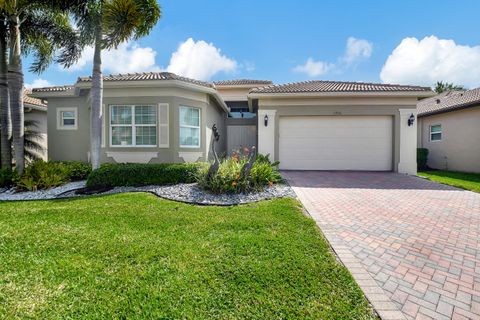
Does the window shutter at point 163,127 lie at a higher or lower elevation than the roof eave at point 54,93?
lower

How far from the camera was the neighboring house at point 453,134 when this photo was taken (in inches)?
494

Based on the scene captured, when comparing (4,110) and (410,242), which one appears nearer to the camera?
(410,242)

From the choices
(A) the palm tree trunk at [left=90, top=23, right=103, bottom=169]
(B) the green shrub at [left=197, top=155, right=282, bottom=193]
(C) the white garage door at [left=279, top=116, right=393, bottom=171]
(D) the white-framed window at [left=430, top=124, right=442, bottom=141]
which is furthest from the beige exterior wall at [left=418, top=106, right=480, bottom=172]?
(A) the palm tree trunk at [left=90, top=23, right=103, bottom=169]

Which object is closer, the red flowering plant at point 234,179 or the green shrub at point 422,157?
the red flowering plant at point 234,179

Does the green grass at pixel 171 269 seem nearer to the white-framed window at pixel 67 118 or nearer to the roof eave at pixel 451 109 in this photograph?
the white-framed window at pixel 67 118

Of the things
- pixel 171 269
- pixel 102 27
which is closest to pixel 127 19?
pixel 102 27

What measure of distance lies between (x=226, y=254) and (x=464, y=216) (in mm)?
5649

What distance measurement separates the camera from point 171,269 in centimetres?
297

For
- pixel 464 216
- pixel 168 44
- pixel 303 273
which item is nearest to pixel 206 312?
pixel 303 273

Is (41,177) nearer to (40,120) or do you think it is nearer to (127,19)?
(127,19)

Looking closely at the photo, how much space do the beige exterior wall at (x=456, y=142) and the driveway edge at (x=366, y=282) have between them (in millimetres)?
14142

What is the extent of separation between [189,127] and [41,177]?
5.88 m

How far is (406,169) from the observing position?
11.4 metres

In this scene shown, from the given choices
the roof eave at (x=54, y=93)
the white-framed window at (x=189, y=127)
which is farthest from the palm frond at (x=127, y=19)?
the roof eave at (x=54, y=93)
